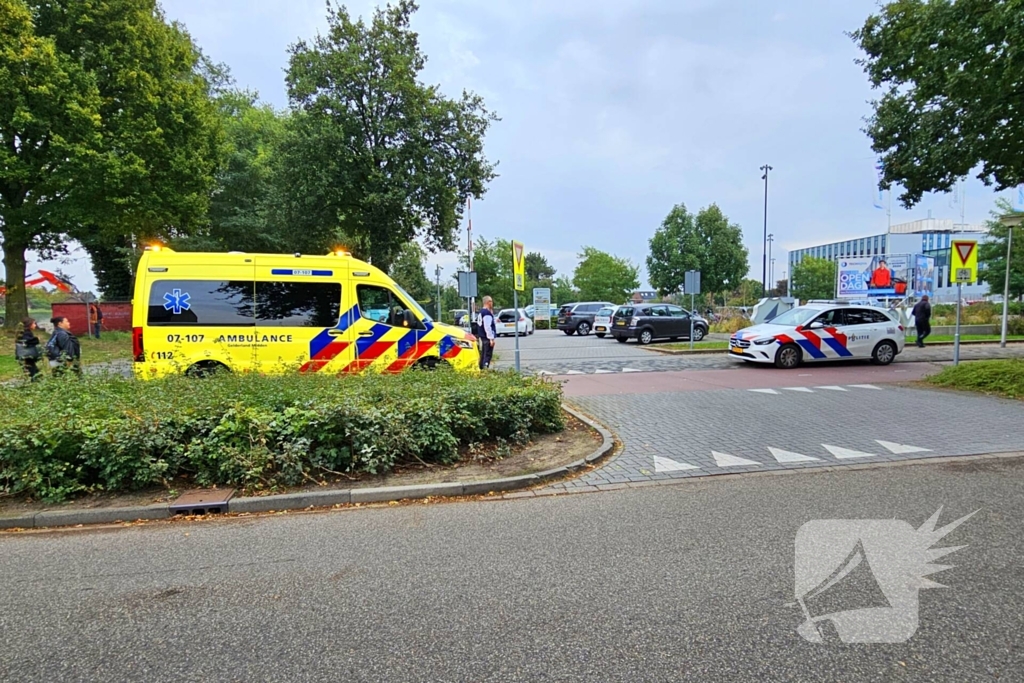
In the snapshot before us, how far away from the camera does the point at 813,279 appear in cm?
6325

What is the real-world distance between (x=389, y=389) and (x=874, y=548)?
4.74m

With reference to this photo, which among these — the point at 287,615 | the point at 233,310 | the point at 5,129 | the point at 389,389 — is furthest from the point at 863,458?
the point at 5,129

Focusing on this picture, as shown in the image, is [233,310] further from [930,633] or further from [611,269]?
[611,269]

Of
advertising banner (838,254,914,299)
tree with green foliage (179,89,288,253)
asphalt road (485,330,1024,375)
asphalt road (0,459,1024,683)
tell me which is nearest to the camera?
asphalt road (0,459,1024,683)

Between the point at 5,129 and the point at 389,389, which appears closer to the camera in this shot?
the point at 389,389

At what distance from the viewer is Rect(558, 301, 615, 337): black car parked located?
3155cm

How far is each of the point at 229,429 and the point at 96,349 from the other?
21.5m

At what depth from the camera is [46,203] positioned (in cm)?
2111

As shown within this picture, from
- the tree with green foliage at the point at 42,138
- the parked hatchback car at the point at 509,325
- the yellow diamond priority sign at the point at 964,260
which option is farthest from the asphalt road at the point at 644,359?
the tree with green foliage at the point at 42,138

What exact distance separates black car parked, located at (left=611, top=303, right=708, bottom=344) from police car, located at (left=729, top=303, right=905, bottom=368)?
7.75 m

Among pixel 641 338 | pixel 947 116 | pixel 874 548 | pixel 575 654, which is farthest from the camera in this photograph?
pixel 641 338

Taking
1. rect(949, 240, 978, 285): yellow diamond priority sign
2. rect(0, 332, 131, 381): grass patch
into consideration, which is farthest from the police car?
rect(0, 332, 131, 381): grass patch

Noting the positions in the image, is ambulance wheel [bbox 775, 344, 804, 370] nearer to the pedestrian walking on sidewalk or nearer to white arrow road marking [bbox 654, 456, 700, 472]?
the pedestrian walking on sidewalk

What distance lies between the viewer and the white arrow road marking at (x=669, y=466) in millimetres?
5686
